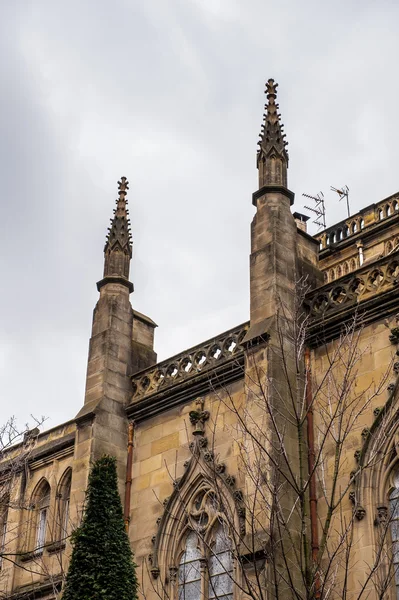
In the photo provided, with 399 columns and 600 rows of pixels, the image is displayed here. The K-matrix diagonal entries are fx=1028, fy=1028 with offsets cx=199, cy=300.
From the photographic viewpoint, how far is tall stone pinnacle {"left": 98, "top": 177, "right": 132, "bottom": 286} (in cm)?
2464

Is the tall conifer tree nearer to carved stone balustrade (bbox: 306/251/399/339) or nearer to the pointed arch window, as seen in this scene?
carved stone balustrade (bbox: 306/251/399/339)

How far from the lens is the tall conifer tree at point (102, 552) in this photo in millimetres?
16641

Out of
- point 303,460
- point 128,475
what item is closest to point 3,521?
point 128,475

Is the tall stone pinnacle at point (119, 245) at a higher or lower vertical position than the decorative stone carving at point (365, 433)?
higher

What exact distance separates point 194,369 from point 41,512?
5785 millimetres

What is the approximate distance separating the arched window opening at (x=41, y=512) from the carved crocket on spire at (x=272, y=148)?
9.29m

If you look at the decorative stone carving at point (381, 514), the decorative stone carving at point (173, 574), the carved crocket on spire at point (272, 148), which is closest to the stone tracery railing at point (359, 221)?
the carved crocket on spire at point (272, 148)

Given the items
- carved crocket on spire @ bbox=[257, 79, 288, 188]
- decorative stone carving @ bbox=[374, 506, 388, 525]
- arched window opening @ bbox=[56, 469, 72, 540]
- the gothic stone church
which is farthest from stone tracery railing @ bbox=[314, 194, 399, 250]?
decorative stone carving @ bbox=[374, 506, 388, 525]

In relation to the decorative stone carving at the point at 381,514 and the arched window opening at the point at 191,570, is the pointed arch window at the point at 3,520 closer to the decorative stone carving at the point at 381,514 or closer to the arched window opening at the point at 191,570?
the arched window opening at the point at 191,570

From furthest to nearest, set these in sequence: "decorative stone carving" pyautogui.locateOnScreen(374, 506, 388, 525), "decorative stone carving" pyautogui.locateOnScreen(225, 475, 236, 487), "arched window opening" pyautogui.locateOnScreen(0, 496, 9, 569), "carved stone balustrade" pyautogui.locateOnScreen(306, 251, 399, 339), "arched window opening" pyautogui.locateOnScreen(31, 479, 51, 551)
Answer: "arched window opening" pyautogui.locateOnScreen(0, 496, 9, 569) → "arched window opening" pyautogui.locateOnScreen(31, 479, 51, 551) → "decorative stone carving" pyautogui.locateOnScreen(225, 475, 236, 487) → "carved stone balustrade" pyautogui.locateOnScreen(306, 251, 399, 339) → "decorative stone carving" pyautogui.locateOnScreen(374, 506, 388, 525)

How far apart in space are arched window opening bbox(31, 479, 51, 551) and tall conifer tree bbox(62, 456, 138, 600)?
6.89m

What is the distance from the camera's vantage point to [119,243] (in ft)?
82.0

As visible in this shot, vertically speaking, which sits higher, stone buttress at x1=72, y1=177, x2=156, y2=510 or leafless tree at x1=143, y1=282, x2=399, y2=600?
stone buttress at x1=72, y1=177, x2=156, y2=510

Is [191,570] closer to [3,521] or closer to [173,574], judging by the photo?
[173,574]
